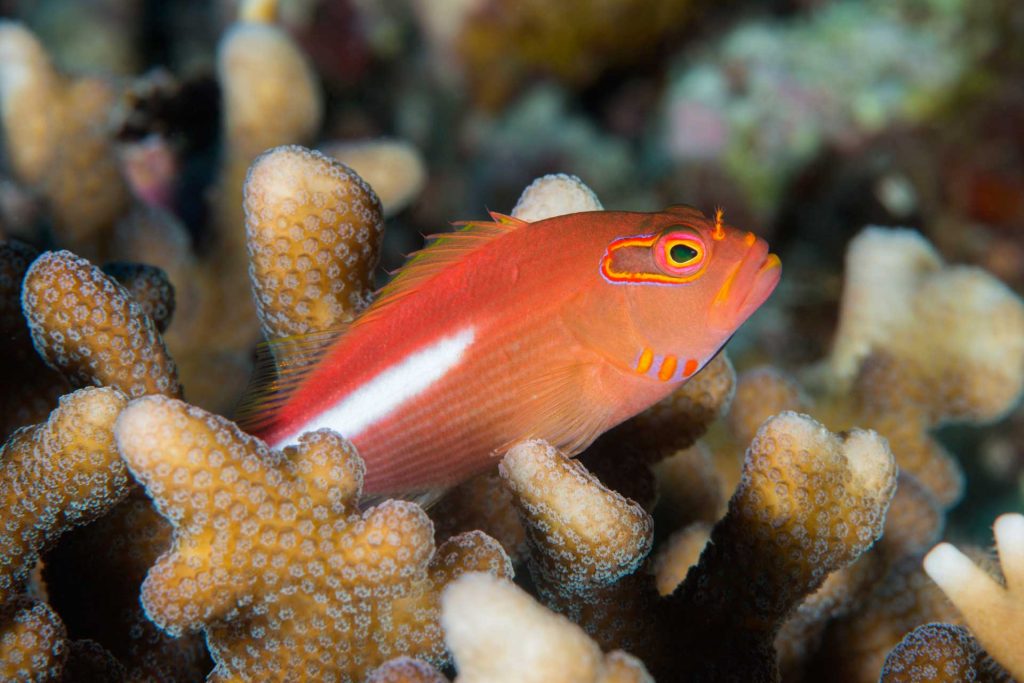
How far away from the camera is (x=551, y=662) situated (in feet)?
4.49

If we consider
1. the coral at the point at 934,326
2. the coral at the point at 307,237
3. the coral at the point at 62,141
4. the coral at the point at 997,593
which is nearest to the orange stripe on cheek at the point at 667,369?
the coral at the point at 997,593

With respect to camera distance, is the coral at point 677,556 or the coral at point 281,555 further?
the coral at point 677,556

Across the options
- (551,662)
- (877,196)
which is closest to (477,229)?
(551,662)

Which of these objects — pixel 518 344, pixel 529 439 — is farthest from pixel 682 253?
pixel 529 439

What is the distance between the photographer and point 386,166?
177 inches

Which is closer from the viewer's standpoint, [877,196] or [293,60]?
[293,60]

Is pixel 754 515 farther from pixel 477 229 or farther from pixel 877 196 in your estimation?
pixel 877 196

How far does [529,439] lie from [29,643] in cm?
121

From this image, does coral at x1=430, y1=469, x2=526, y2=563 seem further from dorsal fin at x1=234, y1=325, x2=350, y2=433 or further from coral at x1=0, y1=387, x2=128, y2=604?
coral at x1=0, y1=387, x2=128, y2=604

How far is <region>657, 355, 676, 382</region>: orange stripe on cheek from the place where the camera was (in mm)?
2244

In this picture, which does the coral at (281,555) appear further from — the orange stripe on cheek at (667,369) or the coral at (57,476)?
the orange stripe on cheek at (667,369)

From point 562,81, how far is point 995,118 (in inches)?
137

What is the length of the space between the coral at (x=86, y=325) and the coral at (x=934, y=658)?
2.03 meters

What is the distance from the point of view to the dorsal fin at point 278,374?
7.45 ft
